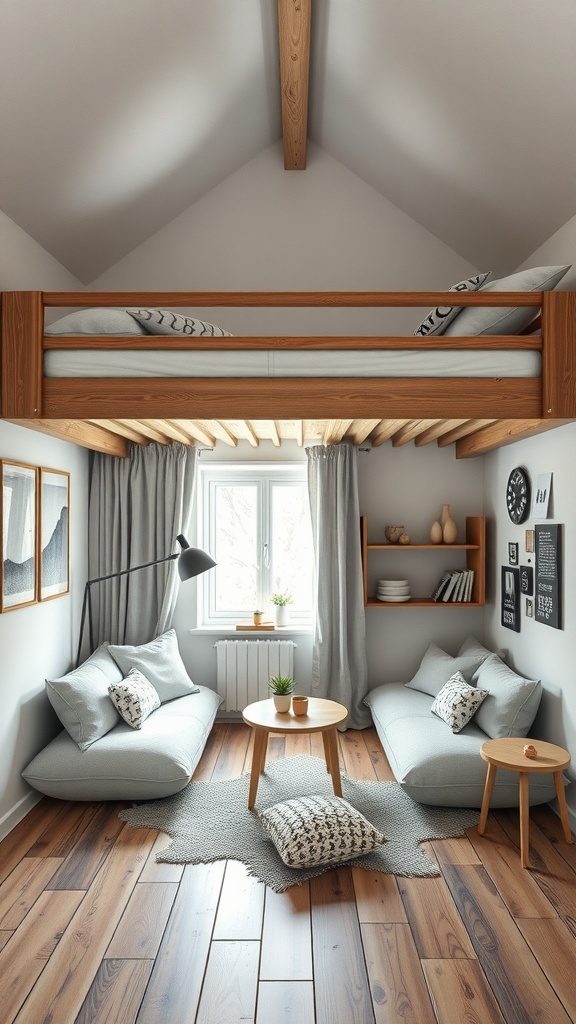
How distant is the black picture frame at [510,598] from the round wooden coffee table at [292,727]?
121cm

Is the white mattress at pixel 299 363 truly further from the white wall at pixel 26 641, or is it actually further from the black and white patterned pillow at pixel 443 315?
the white wall at pixel 26 641

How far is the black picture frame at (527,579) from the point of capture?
12.5ft

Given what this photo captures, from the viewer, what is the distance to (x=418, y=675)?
4555 millimetres

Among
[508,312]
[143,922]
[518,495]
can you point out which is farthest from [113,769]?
[508,312]

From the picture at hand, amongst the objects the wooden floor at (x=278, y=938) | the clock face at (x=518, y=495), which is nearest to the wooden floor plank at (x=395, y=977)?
the wooden floor at (x=278, y=938)

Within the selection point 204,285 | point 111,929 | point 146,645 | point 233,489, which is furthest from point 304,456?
point 111,929

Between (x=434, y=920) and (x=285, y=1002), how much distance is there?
0.67 meters

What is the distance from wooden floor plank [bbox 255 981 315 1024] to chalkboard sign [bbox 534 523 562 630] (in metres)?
2.02

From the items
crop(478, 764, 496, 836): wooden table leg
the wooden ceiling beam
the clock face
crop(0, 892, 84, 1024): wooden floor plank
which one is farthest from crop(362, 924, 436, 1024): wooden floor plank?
the wooden ceiling beam

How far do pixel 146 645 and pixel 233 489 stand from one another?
4.23 ft

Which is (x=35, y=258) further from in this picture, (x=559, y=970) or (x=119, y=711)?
(x=559, y=970)

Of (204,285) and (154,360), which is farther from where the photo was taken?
(204,285)

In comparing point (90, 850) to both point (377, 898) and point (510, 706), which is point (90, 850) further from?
point (510, 706)

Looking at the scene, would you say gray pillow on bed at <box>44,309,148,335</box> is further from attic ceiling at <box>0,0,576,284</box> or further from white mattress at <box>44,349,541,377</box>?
attic ceiling at <box>0,0,576,284</box>
